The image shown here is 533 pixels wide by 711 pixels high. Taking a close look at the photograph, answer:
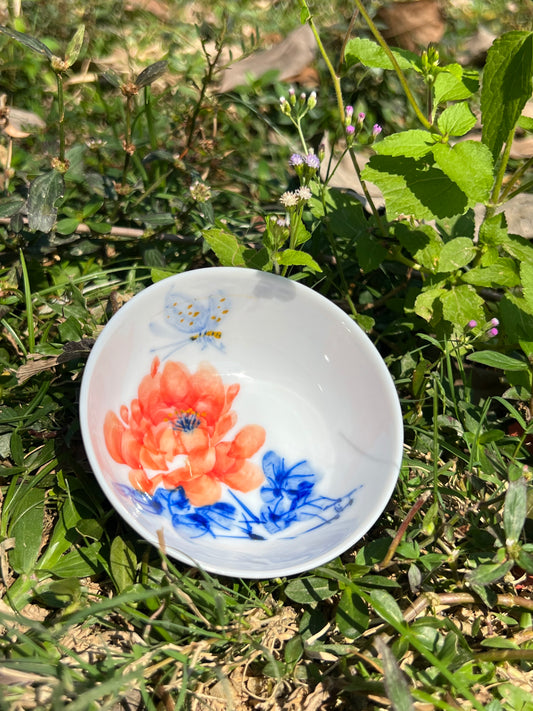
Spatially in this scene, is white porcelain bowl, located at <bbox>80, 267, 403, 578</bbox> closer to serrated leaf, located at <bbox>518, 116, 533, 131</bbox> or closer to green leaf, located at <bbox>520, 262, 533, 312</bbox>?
green leaf, located at <bbox>520, 262, 533, 312</bbox>

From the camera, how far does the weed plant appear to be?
1.19 meters

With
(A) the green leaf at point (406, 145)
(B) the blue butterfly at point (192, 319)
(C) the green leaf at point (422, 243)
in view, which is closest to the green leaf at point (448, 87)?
(A) the green leaf at point (406, 145)

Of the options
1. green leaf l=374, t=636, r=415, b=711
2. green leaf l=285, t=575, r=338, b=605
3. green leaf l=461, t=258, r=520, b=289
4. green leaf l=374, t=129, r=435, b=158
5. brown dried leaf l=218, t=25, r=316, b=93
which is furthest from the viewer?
brown dried leaf l=218, t=25, r=316, b=93

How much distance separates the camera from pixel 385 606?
1224 millimetres

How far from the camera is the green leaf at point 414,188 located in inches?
56.3

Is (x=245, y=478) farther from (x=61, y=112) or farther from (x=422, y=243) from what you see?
(x=61, y=112)

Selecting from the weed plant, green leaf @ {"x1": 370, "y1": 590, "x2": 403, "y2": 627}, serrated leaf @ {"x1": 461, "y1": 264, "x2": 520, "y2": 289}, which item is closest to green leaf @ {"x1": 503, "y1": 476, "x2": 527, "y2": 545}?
the weed plant

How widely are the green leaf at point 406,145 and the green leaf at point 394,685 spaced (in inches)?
36.8

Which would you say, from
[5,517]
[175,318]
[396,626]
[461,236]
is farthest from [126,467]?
[461,236]

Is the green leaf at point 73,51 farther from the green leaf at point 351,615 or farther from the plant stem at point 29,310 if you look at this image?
the green leaf at point 351,615

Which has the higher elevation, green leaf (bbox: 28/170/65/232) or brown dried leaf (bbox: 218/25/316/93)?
brown dried leaf (bbox: 218/25/316/93)

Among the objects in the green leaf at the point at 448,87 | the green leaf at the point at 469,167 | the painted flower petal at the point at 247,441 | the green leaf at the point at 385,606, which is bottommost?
the painted flower petal at the point at 247,441

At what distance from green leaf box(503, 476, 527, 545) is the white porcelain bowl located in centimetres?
24

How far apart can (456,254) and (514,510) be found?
0.60 metres
